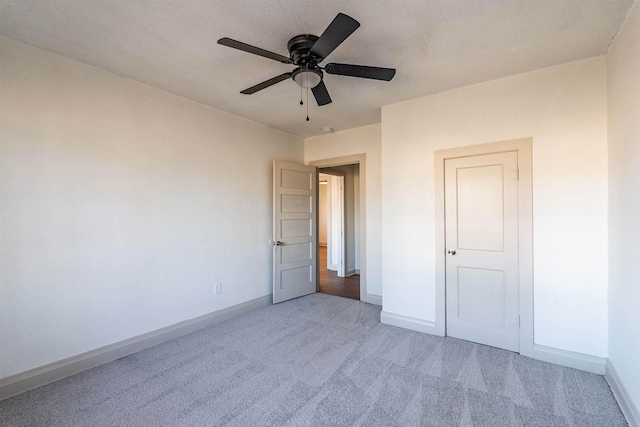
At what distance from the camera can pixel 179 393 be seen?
2.14 metres

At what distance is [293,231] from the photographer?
4.50 metres

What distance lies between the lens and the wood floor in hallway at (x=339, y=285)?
15.9 feet

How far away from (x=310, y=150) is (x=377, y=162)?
1.28m

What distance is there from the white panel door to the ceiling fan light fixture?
1739 mm

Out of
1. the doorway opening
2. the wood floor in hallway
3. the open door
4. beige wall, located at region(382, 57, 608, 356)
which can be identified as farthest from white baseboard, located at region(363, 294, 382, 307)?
the doorway opening

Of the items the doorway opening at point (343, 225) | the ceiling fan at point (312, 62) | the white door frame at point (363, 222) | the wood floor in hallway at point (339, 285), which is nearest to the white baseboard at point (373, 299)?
the white door frame at point (363, 222)

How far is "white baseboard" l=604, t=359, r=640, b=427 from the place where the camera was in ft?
5.69

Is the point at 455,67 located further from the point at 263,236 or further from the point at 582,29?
the point at 263,236

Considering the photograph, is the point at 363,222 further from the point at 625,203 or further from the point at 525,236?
the point at 625,203

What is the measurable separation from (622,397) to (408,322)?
67.8 inches

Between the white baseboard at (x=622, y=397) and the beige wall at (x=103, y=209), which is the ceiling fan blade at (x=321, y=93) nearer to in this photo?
the beige wall at (x=103, y=209)

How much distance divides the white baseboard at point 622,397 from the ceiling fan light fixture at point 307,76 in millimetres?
2970

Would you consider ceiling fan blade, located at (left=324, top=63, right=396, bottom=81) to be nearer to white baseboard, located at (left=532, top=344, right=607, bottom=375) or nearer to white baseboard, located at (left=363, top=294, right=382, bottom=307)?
white baseboard, located at (left=532, top=344, right=607, bottom=375)

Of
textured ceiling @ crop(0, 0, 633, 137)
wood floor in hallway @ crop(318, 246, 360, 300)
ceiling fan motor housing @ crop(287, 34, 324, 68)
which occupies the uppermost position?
textured ceiling @ crop(0, 0, 633, 137)
